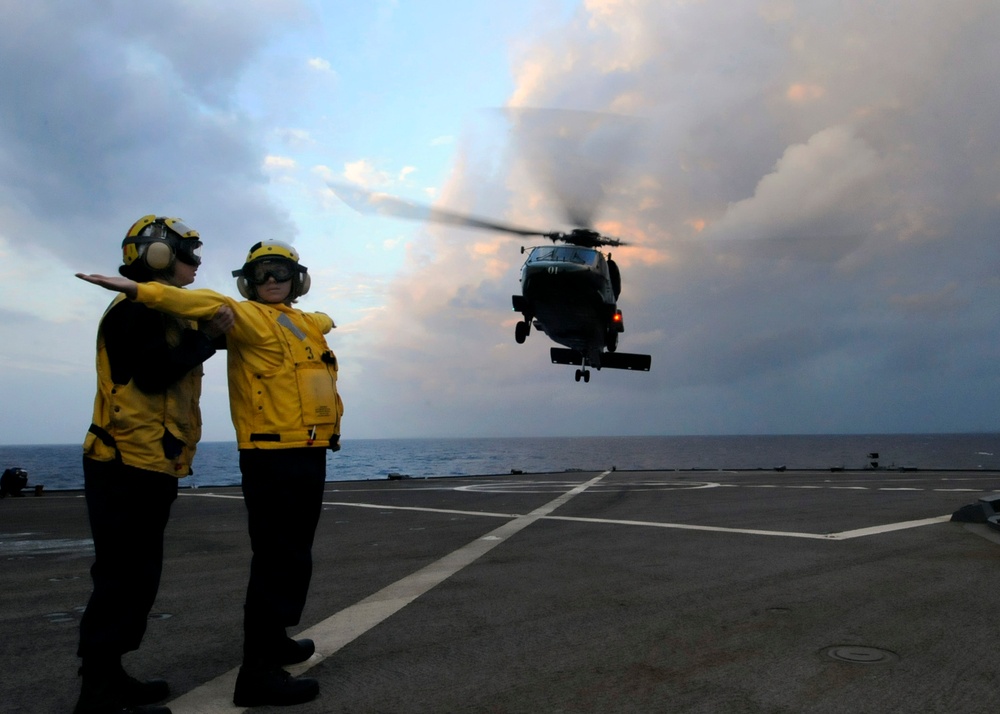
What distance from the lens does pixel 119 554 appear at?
117 inches

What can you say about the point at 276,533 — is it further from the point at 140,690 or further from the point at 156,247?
the point at 156,247

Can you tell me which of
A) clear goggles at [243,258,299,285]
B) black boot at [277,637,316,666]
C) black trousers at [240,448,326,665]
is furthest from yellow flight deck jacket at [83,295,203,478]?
black boot at [277,637,316,666]

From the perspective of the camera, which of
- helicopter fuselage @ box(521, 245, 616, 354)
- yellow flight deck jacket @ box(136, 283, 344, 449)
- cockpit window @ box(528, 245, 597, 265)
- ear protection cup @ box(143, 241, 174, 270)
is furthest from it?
cockpit window @ box(528, 245, 597, 265)

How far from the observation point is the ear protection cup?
128 inches

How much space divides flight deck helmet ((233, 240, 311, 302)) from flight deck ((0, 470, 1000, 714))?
2.03 meters

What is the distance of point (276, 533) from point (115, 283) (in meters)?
1.36

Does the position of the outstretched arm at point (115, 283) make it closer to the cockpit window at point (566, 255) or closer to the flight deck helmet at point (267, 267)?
the flight deck helmet at point (267, 267)

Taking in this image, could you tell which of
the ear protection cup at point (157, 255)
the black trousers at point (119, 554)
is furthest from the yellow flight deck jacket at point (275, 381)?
the black trousers at point (119, 554)

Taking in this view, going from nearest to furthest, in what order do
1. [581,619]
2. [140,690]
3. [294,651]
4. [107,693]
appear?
[107,693], [140,690], [294,651], [581,619]

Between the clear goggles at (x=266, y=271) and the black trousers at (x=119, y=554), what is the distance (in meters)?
1.11

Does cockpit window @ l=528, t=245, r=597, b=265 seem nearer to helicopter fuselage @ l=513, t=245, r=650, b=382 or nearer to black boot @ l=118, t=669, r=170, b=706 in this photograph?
helicopter fuselage @ l=513, t=245, r=650, b=382

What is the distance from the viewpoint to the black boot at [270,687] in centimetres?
285

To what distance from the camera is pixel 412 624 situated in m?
4.07

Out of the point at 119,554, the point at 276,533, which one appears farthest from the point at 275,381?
the point at 119,554
